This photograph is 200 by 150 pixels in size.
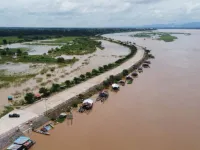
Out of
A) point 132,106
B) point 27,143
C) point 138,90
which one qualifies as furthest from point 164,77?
point 27,143

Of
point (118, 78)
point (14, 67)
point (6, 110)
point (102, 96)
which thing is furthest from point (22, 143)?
point (14, 67)

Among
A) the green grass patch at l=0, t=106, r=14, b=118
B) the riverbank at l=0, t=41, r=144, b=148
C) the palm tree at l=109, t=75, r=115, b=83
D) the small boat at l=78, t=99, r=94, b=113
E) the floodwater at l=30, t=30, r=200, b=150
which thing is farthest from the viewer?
the palm tree at l=109, t=75, r=115, b=83

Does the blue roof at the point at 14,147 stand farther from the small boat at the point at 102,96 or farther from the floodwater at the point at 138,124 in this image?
the small boat at the point at 102,96

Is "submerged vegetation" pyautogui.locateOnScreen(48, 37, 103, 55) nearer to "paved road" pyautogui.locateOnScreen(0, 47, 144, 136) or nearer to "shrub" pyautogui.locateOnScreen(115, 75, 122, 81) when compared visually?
"shrub" pyautogui.locateOnScreen(115, 75, 122, 81)

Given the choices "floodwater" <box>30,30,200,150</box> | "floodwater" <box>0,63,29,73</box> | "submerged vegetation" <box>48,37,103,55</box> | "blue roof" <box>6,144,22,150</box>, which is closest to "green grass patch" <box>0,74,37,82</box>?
"floodwater" <box>0,63,29,73</box>

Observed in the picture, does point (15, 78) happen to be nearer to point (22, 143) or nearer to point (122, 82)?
point (122, 82)

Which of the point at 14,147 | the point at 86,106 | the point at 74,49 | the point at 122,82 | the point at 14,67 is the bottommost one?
the point at 14,147

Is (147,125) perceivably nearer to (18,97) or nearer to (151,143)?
(151,143)

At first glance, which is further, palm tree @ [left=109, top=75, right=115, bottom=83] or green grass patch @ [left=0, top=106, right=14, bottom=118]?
palm tree @ [left=109, top=75, right=115, bottom=83]
